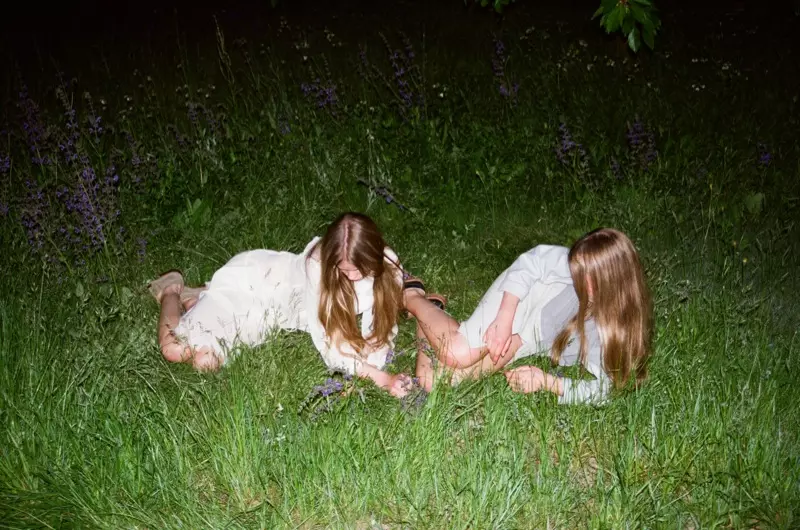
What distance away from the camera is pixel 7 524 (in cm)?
280

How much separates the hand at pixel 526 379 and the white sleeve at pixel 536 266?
408 millimetres

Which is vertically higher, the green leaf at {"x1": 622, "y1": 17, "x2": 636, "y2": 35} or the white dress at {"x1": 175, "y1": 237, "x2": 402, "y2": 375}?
the green leaf at {"x1": 622, "y1": 17, "x2": 636, "y2": 35}

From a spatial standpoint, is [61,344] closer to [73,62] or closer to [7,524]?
[7,524]

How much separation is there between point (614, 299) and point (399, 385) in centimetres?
110

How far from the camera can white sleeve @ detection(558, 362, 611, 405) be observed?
332 cm

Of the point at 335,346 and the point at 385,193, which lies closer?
the point at 335,346

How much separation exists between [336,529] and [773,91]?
6.29m

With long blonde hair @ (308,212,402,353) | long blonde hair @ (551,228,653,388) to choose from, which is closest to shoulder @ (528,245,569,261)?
long blonde hair @ (551,228,653,388)

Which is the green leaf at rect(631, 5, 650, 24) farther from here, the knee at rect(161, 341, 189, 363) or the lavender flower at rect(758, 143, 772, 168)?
the lavender flower at rect(758, 143, 772, 168)

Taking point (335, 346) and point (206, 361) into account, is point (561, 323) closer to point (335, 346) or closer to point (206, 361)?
point (335, 346)

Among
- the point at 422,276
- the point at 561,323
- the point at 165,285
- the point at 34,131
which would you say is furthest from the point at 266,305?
the point at 34,131

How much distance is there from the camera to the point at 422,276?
15.6ft

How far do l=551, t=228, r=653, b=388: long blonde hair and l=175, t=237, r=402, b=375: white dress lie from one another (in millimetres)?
1047

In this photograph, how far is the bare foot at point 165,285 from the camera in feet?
14.1
